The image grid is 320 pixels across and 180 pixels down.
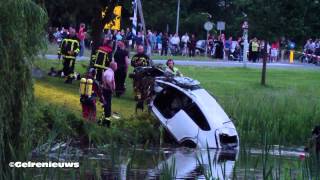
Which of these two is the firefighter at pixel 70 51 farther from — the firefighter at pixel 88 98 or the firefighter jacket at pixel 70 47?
the firefighter at pixel 88 98

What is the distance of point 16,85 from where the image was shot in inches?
378

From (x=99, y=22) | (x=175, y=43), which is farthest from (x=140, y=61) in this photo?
(x=175, y=43)

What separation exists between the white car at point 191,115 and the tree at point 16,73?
1054 centimetres

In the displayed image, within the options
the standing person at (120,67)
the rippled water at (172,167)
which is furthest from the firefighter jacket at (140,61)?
the rippled water at (172,167)

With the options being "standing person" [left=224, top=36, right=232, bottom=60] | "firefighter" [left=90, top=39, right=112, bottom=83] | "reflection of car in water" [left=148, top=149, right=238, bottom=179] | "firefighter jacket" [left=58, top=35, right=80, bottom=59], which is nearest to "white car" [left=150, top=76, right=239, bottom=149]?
"reflection of car in water" [left=148, top=149, right=238, bottom=179]

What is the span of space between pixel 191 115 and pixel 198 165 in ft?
31.3

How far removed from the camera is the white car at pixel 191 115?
818 inches

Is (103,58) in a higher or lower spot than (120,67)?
higher

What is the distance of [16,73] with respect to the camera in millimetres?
9523

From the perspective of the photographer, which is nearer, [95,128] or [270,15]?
[95,128]

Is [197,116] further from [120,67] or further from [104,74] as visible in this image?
[120,67]

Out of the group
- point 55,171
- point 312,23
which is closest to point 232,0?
Answer: point 312,23

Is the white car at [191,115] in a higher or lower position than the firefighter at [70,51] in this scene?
lower

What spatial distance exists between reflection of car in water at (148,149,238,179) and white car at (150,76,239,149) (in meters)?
0.85
